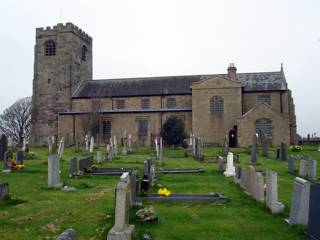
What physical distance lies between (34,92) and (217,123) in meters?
25.4

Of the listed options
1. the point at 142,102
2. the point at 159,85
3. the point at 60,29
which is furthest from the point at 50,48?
the point at 159,85

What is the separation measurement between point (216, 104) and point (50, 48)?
2440cm

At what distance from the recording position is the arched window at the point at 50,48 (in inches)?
2133

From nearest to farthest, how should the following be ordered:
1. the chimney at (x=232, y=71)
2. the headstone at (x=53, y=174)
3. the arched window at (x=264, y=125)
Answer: the headstone at (x=53, y=174) < the arched window at (x=264, y=125) < the chimney at (x=232, y=71)

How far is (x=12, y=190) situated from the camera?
1354 cm

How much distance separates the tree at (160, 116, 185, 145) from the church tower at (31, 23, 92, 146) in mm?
16246

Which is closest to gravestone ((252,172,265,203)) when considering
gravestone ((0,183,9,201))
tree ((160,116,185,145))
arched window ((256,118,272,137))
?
gravestone ((0,183,9,201))

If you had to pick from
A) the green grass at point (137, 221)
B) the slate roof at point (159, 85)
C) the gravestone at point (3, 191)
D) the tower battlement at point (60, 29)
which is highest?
the tower battlement at point (60, 29)

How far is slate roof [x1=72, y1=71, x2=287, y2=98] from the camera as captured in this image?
160 ft

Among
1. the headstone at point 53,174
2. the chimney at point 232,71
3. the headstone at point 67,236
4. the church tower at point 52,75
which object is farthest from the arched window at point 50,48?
the headstone at point 67,236

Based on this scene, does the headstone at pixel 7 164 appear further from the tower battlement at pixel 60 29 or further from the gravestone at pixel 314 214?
the tower battlement at pixel 60 29

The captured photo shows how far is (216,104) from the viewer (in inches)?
1825

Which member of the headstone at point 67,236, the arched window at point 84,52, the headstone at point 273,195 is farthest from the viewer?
the arched window at point 84,52

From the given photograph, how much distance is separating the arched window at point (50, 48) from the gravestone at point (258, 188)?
46.9m
